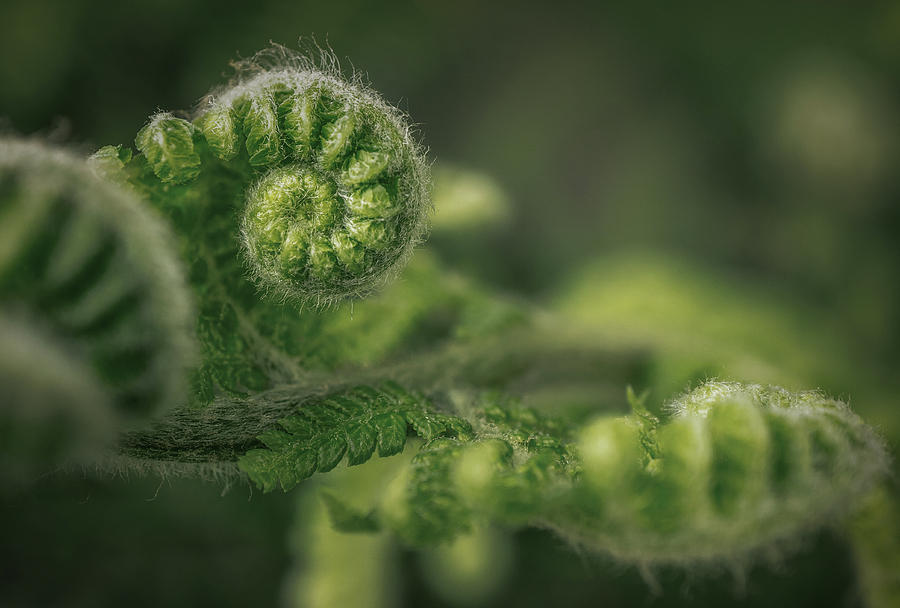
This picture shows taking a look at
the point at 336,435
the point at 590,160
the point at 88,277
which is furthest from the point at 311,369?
the point at 590,160

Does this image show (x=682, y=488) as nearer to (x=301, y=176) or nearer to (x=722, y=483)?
(x=722, y=483)

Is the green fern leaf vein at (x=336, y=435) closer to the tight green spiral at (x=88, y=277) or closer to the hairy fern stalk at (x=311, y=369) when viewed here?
the hairy fern stalk at (x=311, y=369)

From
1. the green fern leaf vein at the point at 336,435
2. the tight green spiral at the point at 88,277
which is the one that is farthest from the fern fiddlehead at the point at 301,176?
the tight green spiral at the point at 88,277

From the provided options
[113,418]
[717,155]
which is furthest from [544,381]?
[717,155]

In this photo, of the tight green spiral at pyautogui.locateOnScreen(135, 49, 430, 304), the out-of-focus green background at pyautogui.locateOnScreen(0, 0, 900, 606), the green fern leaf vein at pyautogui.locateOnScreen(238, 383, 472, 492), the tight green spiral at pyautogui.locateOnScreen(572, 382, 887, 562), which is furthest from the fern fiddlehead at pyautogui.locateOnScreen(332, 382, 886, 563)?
the out-of-focus green background at pyautogui.locateOnScreen(0, 0, 900, 606)

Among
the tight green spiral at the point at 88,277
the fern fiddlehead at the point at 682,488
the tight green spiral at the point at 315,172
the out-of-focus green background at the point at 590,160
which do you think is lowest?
the fern fiddlehead at the point at 682,488

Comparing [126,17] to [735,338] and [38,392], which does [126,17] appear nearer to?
[735,338]

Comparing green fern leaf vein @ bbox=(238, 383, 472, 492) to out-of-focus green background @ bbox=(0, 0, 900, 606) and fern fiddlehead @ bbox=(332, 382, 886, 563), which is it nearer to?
fern fiddlehead @ bbox=(332, 382, 886, 563)
